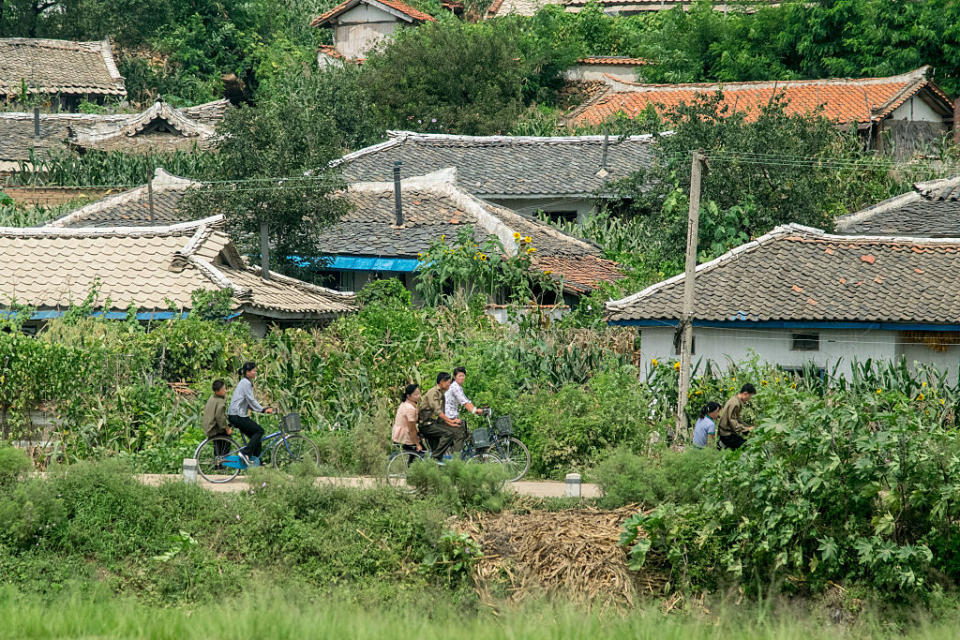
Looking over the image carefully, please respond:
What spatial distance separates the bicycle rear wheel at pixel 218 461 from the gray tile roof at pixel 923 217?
13230 millimetres

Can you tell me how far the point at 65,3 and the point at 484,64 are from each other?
17.4 metres

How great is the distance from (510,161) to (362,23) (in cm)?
1523

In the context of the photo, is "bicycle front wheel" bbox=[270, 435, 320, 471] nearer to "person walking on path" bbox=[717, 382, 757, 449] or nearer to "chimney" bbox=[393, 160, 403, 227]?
"person walking on path" bbox=[717, 382, 757, 449]

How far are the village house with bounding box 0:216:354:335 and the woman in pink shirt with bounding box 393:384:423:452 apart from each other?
5.65m

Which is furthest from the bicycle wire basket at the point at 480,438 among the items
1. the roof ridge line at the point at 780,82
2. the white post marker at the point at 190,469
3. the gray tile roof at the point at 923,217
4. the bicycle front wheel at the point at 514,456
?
the roof ridge line at the point at 780,82

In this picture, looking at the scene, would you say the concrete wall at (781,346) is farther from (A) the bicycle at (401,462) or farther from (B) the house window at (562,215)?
(B) the house window at (562,215)

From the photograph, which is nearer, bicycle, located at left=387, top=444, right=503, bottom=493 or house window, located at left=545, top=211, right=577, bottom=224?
bicycle, located at left=387, top=444, right=503, bottom=493

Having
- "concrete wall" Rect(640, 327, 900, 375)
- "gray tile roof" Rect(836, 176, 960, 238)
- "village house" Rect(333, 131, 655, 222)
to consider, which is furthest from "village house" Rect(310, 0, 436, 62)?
"concrete wall" Rect(640, 327, 900, 375)

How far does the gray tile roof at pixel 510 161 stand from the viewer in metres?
29.8

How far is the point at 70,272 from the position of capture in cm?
1995

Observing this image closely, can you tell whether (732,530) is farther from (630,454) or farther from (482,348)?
(482,348)

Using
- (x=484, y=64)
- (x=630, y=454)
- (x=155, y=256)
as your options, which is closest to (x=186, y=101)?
(x=484, y=64)

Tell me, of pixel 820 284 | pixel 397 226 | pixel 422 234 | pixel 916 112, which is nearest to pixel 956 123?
pixel 916 112

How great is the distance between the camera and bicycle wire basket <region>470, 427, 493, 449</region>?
47.2 ft
